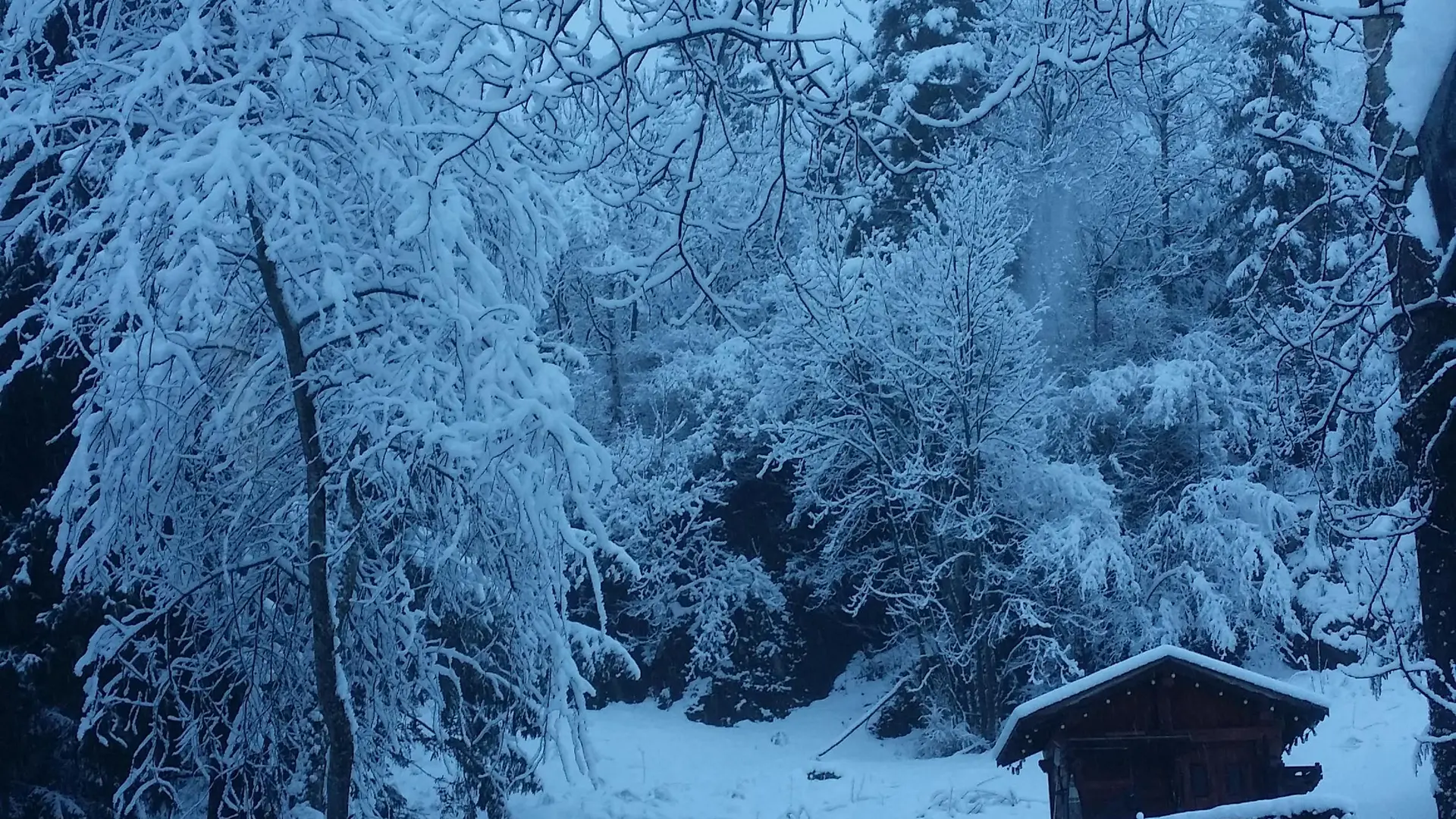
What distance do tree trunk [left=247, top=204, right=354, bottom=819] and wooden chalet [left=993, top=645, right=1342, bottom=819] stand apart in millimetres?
6104

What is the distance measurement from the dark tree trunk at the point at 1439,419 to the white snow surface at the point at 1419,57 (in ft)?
0.12

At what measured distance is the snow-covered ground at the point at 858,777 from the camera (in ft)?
42.2

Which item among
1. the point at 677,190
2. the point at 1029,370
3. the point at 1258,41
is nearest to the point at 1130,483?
the point at 1029,370

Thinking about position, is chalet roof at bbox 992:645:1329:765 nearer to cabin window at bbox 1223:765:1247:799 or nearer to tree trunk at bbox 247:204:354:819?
cabin window at bbox 1223:765:1247:799

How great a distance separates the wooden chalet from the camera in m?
Answer: 9.47

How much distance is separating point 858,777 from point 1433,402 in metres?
13.0

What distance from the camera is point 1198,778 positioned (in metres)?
9.59

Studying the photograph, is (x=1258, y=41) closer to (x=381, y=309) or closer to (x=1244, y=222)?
(x=1244, y=222)

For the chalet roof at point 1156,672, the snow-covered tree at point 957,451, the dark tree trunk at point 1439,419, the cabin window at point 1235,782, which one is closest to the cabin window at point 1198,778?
the cabin window at point 1235,782

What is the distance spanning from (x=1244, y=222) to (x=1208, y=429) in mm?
4613

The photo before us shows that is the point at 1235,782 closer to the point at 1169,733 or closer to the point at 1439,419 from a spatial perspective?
the point at 1169,733

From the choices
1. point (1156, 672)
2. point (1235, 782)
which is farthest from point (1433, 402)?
point (1235, 782)

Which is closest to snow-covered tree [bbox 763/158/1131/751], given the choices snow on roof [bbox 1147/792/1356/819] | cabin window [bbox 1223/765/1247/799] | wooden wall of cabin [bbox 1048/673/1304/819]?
wooden wall of cabin [bbox 1048/673/1304/819]

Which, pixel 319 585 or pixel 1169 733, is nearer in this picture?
pixel 319 585
